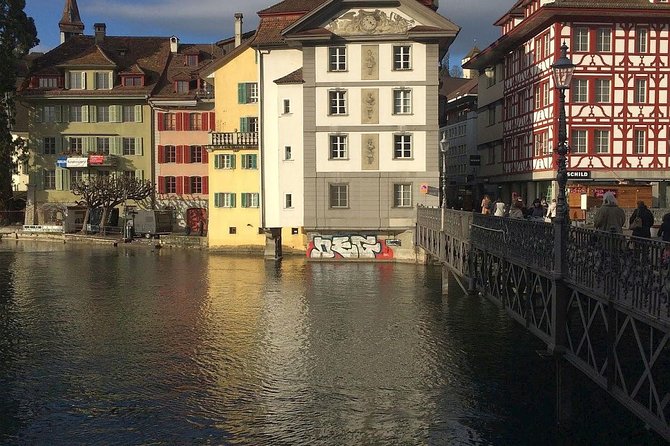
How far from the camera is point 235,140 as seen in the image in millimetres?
53750

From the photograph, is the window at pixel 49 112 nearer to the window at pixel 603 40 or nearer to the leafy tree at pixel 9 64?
the leafy tree at pixel 9 64

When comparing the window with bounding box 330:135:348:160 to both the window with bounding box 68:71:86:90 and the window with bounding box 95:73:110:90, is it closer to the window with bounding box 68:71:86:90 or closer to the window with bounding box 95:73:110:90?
the window with bounding box 95:73:110:90

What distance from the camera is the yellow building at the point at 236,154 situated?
53906 mm

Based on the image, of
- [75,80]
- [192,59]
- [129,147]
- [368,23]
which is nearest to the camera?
[368,23]

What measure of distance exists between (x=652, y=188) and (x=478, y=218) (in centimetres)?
2937

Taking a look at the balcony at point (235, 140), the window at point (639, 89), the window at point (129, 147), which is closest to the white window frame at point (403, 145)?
the balcony at point (235, 140)

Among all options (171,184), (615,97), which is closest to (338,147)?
(615,97)

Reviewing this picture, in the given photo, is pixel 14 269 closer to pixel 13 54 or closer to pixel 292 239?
pixel 292 239

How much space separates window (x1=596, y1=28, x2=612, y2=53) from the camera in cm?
4850

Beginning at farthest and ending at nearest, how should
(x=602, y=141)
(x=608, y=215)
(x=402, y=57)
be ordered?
(x=602, y=141)
(x=402, y=57)
(x=608, y=215)

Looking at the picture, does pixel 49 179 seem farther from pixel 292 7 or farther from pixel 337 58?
pixel 337 58

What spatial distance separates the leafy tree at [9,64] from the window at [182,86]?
1467 centimetres

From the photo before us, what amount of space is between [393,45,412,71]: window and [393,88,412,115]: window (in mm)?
1325

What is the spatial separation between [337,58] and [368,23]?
8.68ft
